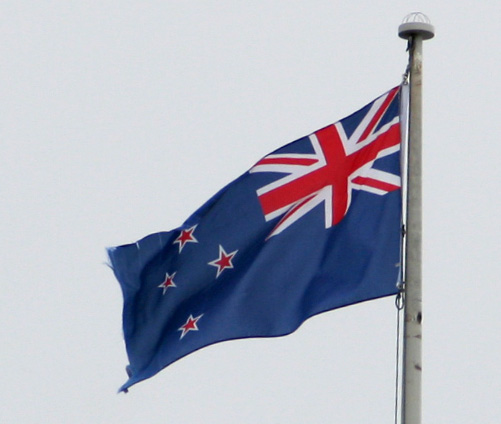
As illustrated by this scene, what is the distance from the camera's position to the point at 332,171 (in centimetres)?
1639

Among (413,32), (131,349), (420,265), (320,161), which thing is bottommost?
(131,349)

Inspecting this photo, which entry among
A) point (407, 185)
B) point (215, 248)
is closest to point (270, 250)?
point (215, 248)

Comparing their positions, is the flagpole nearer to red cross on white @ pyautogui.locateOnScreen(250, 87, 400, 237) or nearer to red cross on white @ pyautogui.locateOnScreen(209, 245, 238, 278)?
red cross on white @ pyautogui.locateOnScreen(250, 87, 400, 237)

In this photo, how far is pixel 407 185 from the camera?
15.5 metres

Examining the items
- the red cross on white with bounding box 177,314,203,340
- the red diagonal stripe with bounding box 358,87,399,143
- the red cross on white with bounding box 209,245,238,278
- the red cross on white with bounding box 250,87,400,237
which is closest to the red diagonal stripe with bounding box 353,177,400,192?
the red cross on white with bounding box 250,87,400,237

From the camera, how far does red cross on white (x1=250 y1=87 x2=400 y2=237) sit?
16.1 meters

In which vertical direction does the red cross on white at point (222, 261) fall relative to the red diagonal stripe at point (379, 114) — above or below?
below

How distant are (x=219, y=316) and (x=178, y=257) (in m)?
0.94

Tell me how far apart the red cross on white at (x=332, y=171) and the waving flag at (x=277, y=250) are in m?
0.01

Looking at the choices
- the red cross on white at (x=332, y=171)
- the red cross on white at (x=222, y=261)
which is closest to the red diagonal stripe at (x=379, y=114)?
the red cross on white at (x=332, y=171)

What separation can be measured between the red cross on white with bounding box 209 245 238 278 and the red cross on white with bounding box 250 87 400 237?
586mm

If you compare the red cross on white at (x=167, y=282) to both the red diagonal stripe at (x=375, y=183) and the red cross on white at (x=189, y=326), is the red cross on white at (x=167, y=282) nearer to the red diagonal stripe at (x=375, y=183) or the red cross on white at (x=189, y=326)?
the red cross on white at (x=189, y=326)

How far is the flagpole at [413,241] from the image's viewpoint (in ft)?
49.1

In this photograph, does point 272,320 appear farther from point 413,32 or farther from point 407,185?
point 413,32
